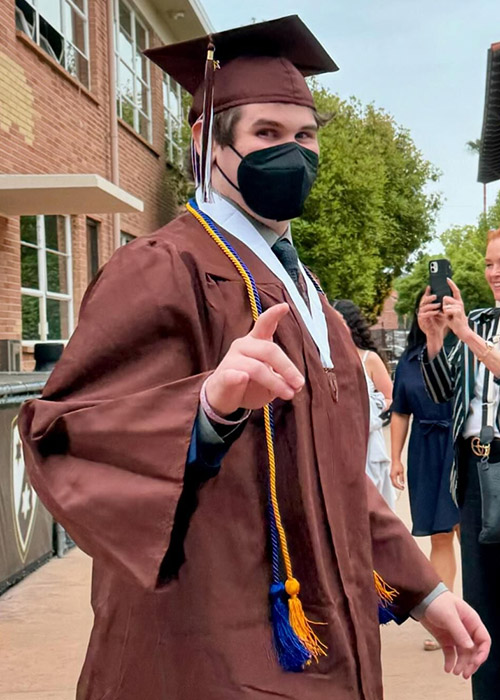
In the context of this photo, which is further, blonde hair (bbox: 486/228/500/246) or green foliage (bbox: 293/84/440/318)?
green foliage (bbox: 293/84/440/318)

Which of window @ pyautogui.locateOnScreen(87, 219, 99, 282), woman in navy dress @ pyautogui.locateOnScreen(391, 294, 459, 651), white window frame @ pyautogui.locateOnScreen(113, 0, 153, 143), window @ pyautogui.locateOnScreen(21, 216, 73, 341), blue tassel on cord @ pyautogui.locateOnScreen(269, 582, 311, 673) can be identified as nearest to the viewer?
blue tassel on cord @ pyautogui.locateOnScreen(269, 582, 311, 673)

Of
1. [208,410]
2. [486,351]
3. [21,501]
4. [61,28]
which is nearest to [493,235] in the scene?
[486,351]

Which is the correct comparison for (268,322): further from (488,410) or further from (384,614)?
(488,410)

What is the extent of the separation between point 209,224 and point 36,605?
4479 millimetres

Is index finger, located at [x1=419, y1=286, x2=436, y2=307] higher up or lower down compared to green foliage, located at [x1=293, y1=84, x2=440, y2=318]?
lower down

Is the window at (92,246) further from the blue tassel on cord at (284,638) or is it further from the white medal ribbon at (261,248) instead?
the blue tassel on cord at (284,638)

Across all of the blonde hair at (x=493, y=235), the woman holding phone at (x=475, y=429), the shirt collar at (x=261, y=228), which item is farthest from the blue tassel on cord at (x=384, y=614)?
the blonde hair at (x=493, y=235)

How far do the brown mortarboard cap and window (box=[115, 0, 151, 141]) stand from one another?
12.7 m

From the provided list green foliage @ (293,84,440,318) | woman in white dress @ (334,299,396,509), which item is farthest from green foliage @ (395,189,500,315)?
woman in white dress @ (334,299,396,509)

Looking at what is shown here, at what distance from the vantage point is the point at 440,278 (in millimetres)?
3643

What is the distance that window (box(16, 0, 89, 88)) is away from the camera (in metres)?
10.6

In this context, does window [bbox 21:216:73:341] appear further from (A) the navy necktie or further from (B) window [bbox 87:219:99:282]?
(A) the navy necktie

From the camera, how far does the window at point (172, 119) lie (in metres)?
17.8

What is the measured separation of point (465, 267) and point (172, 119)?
2811cm
